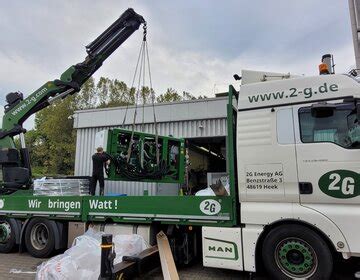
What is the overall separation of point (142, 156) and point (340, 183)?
15.5ft

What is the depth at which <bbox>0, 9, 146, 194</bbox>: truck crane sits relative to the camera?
944cm

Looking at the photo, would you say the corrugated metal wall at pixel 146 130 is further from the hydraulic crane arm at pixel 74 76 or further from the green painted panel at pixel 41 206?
the green painted panel at pixel 41 206

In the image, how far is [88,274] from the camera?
16.5ft

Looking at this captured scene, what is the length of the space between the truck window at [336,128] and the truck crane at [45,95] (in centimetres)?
602

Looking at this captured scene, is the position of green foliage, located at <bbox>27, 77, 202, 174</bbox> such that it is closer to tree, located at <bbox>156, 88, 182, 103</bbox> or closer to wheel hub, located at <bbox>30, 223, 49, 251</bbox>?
tree, located at <bbox>156, 88, 182, 103</bbox>

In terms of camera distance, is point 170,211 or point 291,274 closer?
point 291,274

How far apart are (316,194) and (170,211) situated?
2399mm

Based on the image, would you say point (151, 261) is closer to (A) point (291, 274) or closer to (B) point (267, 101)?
(A) point (291, 274)

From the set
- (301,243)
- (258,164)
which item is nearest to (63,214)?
(258,164)

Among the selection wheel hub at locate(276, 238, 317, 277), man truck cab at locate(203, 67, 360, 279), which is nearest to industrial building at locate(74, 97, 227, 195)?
man truck cab at locate(203, 67, 360, 279)

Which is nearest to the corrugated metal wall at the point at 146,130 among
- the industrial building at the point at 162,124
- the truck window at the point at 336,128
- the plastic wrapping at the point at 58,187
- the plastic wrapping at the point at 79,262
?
the industrial building at the point at 162,124

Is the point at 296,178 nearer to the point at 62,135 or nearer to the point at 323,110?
the point at 323,110

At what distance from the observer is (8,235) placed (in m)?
8.14

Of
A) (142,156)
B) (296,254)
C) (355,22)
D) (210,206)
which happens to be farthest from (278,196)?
(355,22)
